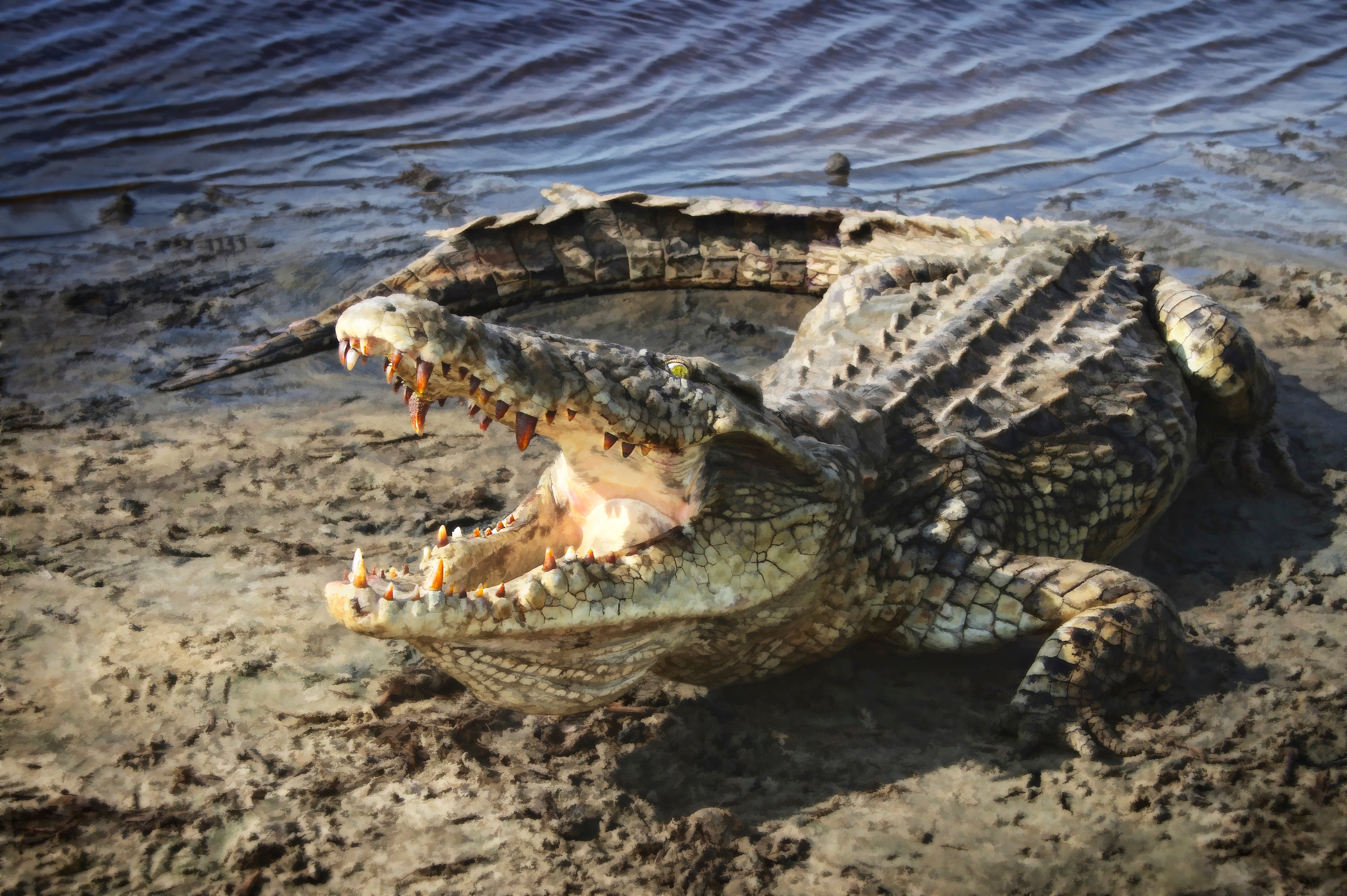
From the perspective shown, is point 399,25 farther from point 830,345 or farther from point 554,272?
point 830,345

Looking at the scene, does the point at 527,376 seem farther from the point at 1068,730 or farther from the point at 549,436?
the point at 1068,730

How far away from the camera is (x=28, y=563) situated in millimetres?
3539

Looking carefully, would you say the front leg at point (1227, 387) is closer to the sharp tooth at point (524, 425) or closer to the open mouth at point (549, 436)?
the open mouth at point (549, 436)

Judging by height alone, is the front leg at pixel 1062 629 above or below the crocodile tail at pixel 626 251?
below

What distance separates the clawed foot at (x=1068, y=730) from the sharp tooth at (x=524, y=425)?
167 centimetres

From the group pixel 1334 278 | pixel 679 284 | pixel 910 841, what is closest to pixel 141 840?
pixel 910 841

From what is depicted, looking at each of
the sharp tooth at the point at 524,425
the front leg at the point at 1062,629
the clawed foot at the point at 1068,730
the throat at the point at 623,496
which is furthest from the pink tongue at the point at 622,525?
the clawed foot at the point at 1068,730

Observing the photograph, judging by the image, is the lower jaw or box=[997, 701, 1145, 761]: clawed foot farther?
box=[997, 701, 1145, 761]: clawed foot

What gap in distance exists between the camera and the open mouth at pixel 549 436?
2.19m

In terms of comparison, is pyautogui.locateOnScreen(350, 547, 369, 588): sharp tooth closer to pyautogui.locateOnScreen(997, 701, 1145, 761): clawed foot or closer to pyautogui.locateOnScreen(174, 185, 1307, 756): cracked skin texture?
pyautogui.locateOnScreen(174, 185, 1307, 756): cracked skin texture

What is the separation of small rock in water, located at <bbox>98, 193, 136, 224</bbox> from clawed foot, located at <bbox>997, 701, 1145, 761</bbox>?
6.75 meters

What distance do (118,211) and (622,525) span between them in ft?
19.8

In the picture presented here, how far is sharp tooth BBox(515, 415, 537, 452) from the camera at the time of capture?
2326 millimetres

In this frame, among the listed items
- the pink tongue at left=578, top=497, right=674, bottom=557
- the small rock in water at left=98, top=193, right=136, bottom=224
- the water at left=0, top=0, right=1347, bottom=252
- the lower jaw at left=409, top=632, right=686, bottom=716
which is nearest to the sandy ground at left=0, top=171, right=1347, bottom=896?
the lower jaw at left=409, top=632, right=686, bottom=716
